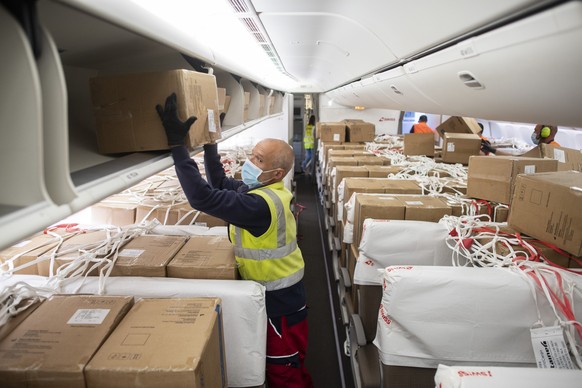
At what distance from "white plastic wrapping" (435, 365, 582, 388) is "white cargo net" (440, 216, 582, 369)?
229 mm

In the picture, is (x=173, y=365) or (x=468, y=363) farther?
(x=468, y=363)

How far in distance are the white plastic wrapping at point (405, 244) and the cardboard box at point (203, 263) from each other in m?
0.78

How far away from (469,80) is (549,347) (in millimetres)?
1158

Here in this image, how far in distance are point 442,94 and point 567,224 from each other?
3.23ft

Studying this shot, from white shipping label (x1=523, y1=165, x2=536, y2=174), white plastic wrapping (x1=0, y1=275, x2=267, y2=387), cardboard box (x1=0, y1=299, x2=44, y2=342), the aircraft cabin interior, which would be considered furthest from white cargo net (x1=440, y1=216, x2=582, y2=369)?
cardboard box (x1=0, y1=299, x2=44, y2=342)

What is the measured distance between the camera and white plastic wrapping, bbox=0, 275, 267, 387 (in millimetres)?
1419

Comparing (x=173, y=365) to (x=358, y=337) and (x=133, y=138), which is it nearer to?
(x=133, y=138)

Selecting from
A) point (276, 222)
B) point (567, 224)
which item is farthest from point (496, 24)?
point (276, 222)

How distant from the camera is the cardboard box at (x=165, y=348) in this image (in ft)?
3.31

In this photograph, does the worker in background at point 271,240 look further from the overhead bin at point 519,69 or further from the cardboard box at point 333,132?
the cardboard box at point 333,132

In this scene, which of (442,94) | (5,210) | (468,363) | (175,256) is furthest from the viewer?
(442,94)

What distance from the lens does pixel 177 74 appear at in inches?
47.4

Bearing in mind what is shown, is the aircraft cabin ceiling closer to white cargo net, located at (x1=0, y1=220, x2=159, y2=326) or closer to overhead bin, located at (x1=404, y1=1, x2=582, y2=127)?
overhead bin, located at (x1=404, y1=1, x2=582, y2=127)

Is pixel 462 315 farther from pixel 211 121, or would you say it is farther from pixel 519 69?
pixel 211 121
